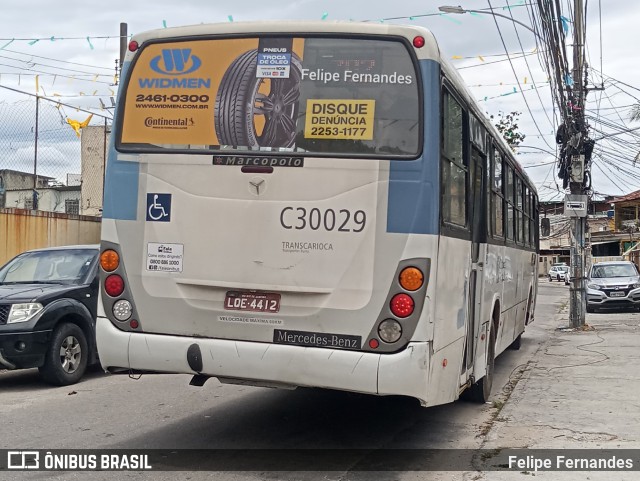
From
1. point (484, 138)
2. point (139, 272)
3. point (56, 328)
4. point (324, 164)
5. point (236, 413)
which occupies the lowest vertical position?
point (236, 413)

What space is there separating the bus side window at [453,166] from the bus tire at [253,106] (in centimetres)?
116

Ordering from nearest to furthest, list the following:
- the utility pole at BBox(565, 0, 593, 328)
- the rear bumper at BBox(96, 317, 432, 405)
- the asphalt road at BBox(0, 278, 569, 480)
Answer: the rear bumper at BBox(96, 317, 432, 405), the asphalt road at BBox(0, 278, 569, 480), the utility pole at BBox(565, 0, 593, 328)

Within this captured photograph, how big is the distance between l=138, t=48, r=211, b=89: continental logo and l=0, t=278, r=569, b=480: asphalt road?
116 inches

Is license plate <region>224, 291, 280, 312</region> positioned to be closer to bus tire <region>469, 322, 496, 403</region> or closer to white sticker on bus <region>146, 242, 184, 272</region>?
white sticker on bus <region>146, 242, 184, 272</region>

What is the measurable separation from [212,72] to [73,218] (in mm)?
13789

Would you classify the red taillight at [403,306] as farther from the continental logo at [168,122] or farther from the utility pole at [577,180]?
the utility pole at [577,180]

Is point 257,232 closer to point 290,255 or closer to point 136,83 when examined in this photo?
point 290,255

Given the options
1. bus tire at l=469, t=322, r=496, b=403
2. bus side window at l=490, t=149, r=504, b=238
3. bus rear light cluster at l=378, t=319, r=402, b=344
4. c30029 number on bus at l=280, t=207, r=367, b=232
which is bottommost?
bus tire at l=469, t=322, r=496, b=403

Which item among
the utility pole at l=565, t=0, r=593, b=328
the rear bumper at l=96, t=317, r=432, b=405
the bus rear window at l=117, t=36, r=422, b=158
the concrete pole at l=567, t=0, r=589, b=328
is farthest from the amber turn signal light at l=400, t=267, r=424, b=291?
the concrete pole at l=567, t=0, r=589, b=328

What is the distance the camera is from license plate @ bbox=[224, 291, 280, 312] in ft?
18.8

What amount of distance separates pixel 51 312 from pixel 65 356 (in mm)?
668

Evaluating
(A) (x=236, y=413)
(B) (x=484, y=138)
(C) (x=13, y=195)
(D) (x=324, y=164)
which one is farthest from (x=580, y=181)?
(C) (x=13, y=195)

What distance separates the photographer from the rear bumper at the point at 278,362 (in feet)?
17.8

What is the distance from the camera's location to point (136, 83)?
6.25 meters
